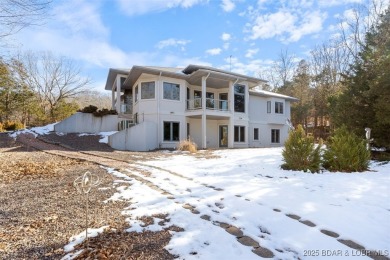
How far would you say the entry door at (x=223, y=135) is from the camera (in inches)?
809

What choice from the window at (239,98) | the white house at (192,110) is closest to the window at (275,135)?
the white house at (192,110)

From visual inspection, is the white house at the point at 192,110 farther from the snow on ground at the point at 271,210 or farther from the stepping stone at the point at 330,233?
the stepping stone at the point at 330,233

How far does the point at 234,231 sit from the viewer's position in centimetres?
329

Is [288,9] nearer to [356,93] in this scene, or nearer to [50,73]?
[356,93]

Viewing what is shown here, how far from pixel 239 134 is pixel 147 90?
26.8 ft

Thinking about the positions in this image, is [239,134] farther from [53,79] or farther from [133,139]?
[53,79]

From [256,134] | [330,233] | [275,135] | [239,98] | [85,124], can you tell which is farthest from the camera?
[275,135]

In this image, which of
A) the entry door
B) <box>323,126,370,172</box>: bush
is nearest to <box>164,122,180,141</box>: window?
the entry door

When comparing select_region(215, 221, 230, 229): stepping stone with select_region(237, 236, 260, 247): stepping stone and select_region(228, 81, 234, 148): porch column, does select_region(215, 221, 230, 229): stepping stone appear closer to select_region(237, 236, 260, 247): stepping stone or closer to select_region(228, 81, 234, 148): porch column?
select_region(237, 236, 260, 247): stepping stone

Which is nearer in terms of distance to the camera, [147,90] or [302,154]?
[302,154]

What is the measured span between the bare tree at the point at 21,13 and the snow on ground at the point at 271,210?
5.83 m

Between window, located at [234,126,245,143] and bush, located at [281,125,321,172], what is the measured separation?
40.7 ft

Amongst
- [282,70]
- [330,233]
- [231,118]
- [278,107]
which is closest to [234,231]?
[330,233]

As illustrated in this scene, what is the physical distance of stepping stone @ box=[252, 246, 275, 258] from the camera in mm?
2701
